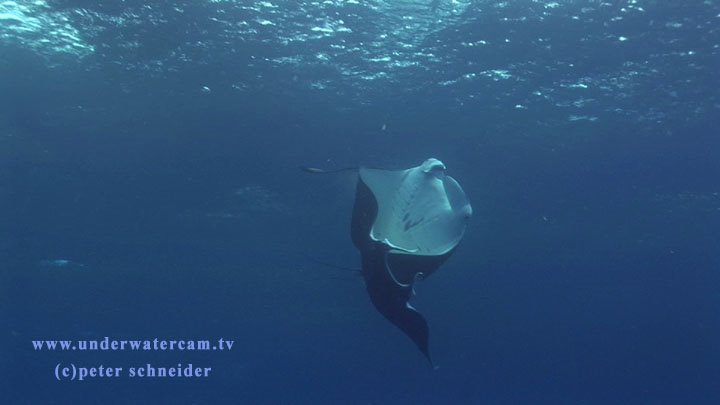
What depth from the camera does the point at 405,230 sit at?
6562 mm

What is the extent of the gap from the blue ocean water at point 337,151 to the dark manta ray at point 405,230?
5.42 metres

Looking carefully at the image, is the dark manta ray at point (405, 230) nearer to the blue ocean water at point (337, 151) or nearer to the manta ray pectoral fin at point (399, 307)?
the manta ray pectoral fin at point (399, 307)

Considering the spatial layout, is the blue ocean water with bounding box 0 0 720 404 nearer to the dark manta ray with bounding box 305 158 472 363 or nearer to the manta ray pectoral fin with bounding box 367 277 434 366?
the dark manta ray with bounding box 305 158 472 363

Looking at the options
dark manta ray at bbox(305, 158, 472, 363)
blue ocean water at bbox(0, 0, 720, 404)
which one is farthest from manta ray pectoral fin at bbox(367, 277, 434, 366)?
blue ocean water at bbox(0, 0, 720, 404)

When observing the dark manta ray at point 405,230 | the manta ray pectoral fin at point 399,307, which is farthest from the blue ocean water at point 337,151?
the manta ray pectoral fin at point 399,307

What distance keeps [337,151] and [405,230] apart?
11081mm

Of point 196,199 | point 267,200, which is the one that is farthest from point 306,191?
point 196,199

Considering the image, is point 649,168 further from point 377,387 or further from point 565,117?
point 377,387

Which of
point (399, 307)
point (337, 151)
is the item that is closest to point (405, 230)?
point (399, 307)

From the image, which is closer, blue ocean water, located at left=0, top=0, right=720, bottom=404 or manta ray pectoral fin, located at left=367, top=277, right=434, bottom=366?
manta ray pectoral fin, located at left=367, top=277, right=434, bottom=366

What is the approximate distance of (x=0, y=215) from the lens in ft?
72.8

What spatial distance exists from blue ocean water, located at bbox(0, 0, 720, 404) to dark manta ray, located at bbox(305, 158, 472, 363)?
213 inches

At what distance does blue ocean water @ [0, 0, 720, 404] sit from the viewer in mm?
11617

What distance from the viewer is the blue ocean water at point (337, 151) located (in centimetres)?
1162
